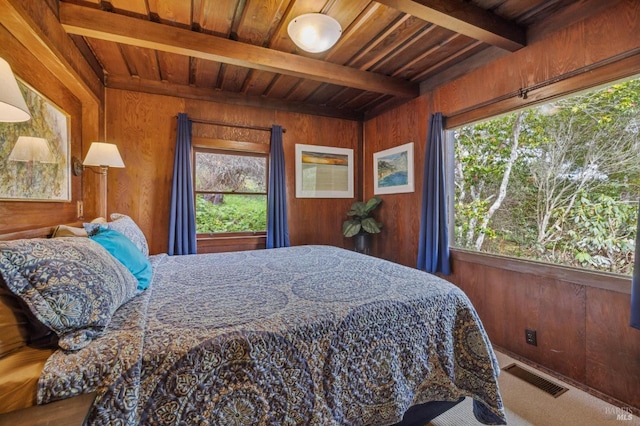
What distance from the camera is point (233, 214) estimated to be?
3602mm

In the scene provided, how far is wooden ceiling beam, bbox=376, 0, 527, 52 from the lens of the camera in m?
1.75

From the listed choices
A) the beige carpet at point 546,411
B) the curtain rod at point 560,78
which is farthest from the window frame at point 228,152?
the beige carpet at point 546,411

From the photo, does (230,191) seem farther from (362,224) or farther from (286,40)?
(286,40)

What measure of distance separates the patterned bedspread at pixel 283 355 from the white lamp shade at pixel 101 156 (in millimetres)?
1249

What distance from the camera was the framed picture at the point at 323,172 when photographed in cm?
384

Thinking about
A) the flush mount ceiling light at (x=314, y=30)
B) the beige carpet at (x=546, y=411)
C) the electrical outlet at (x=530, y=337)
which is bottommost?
the beige carpet at (x=546, y=411)

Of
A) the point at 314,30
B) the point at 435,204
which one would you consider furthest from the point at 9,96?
the point at 435,204

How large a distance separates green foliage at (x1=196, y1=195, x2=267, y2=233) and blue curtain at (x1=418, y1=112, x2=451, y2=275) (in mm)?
2003

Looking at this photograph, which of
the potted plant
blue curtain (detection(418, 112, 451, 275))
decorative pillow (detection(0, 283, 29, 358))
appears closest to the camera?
decorative pillow (detection(0, 283, 29, 358))

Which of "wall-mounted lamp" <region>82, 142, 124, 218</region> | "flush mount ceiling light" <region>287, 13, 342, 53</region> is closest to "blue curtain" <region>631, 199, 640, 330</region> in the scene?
"flush mount ceiling light" <region>287, 13, 342, 53</region>

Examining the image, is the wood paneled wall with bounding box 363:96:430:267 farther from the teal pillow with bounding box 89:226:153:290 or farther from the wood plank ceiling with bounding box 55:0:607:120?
the teal pillow with bounding box 89:226:153:290

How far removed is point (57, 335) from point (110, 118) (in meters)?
2.85

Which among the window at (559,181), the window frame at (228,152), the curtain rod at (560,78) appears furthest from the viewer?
the window frame at (228,152)

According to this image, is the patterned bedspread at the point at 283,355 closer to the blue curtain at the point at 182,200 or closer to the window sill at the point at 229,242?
the blue curtain at the point at 182,200
